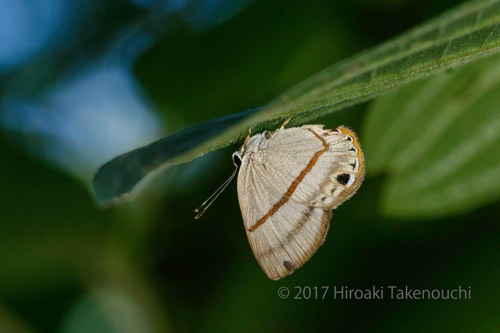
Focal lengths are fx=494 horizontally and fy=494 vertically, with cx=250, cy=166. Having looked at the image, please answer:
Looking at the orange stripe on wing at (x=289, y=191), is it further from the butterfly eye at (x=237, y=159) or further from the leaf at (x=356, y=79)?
the leaf at (x=356, y=79)

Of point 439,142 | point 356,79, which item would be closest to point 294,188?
point 439,142

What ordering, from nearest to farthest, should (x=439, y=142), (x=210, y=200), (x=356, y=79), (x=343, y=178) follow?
1. (x=356, y=79)
2. (x=343, y=178)
3. (x=439, y=142)
4. (x=210, y=200)

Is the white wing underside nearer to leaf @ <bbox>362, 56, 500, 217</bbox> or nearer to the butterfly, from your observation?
the butterfly

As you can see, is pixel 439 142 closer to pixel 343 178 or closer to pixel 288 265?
pixel 343 178

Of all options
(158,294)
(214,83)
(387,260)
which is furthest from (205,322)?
(214,83)

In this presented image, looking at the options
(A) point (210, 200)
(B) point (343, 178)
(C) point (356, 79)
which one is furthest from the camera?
(A) point (210, 200)

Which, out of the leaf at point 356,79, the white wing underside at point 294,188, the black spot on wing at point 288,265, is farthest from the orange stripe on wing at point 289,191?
the leaf at point 356,79

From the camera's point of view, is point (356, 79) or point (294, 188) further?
point (294, 188)

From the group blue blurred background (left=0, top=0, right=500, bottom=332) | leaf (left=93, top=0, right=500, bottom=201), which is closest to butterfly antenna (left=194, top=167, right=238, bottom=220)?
blue blurred background (left=0, top=0, right=500, bottom=332)
